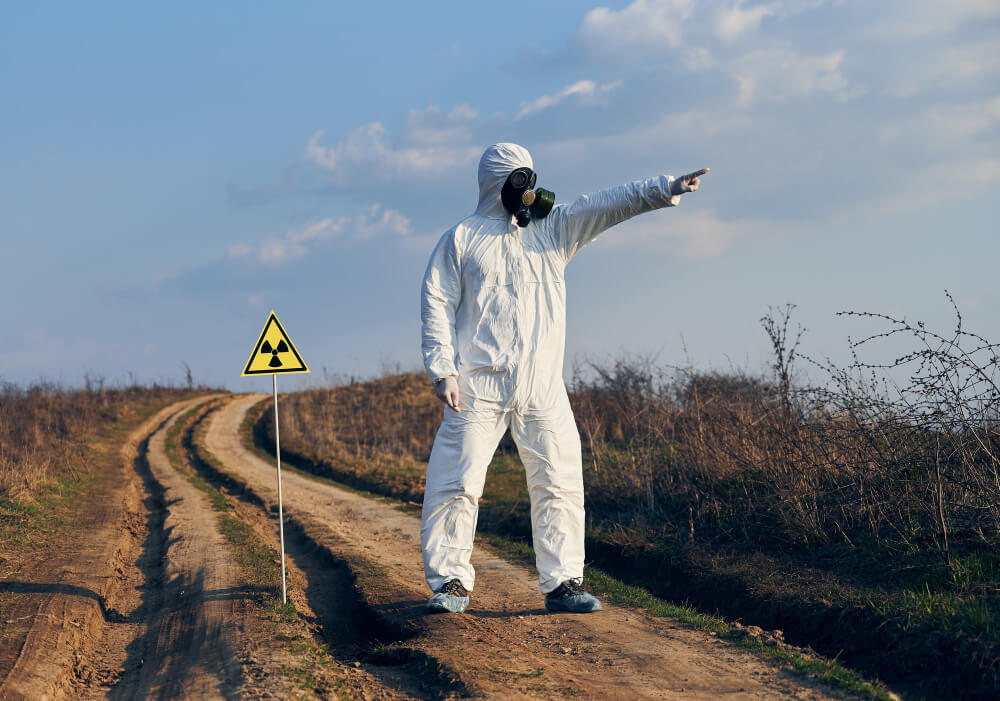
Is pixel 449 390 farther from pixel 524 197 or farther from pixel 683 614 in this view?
pixel 683 614

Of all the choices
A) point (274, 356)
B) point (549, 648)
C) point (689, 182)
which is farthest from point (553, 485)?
point (274, 356)

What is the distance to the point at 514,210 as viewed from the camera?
620 centimetres

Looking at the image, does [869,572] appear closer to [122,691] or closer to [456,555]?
[456,555]

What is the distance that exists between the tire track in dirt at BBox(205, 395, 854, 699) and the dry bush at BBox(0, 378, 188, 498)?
9291mm

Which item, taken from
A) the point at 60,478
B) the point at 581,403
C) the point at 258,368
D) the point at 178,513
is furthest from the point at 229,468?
the point at 258,368

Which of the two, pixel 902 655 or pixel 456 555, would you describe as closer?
pixel 902 655

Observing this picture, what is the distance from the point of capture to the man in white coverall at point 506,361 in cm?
596

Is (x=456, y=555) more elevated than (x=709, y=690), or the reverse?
(x=456, y=555)

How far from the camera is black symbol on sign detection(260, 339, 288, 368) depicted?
7.65 meters

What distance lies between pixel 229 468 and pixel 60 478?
4017mm

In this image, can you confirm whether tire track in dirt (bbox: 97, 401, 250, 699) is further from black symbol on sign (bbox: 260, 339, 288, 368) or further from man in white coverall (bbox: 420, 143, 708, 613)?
black symbol on sign (bbox: 260, 339, 288, 368)

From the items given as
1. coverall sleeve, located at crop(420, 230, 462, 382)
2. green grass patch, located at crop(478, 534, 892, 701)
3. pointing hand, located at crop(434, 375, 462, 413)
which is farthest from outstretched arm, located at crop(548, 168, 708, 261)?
green grass patch, located at crop(478, 534, 892, 701)

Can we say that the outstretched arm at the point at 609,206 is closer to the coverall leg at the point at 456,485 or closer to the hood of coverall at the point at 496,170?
the hood of coverall at the point at 496,170

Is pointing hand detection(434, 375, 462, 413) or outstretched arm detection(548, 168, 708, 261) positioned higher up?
outstretched arm detection(548, 168, 708, 261)
